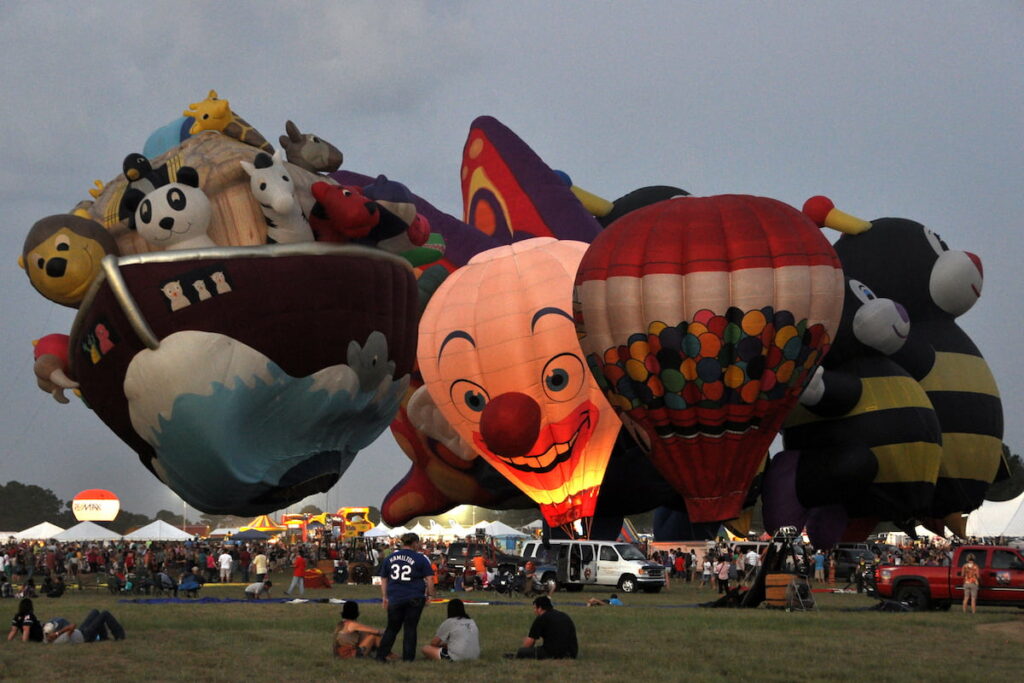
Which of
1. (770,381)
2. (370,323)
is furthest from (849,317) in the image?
(370,323)

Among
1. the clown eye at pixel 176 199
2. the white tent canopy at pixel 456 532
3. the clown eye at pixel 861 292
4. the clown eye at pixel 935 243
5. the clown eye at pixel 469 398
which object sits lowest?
the white tent canopy at pixel 456 532

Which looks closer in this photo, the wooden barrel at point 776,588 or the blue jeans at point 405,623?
the blue jeans at point 405,623

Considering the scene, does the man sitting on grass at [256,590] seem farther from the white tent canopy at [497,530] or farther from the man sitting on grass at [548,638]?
the white tent canopy at [497,530]

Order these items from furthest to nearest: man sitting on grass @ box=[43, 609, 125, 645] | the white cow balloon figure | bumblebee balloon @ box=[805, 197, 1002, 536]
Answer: bumblebee balloon @ box=[805, 197, 1002, 536] → the white cow balloon figure → man sitting on grass @ box=[43, 609, 125, 645]

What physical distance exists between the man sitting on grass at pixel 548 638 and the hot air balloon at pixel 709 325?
37.1 feet

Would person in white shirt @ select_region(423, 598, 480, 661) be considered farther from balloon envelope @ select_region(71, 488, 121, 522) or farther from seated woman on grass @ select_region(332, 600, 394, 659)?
balloon envelope @ select_region(71, 488, 121, 522)

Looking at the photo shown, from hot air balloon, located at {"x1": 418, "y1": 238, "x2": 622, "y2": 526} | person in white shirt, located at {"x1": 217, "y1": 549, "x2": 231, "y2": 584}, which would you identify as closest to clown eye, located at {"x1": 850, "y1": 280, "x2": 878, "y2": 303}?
hot air balloon, located at {"x1": 418, "y1": 238, "x2": 622, "y2": 526}

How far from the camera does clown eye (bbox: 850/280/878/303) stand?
29828 mm

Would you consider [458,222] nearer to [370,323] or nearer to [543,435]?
[543,435]

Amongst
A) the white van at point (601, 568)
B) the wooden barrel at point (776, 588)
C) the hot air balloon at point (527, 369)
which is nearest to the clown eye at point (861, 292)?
the hot air balloon at point (527, 369)

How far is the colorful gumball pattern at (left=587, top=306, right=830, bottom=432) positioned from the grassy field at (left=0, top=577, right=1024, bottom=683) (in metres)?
4.24

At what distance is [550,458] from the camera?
25578 millimetres

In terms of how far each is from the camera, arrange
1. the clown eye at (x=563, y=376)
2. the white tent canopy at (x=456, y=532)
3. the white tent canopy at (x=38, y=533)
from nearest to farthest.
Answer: the clown eye at (x=563, y=376)
the white tent canopy at (x=38, y=533)
the white tent canopy at (x=456, y=532)

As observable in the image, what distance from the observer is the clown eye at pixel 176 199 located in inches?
580
